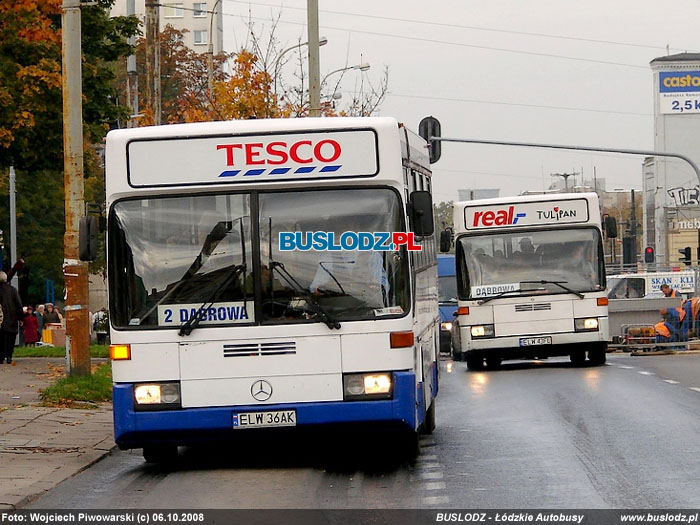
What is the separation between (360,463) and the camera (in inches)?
485

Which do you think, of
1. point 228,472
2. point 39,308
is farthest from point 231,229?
point 39,308

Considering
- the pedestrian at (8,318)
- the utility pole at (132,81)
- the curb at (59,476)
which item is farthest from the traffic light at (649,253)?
the curb at (59,476)

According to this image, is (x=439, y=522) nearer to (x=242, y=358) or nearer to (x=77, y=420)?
(x=242, y=358)

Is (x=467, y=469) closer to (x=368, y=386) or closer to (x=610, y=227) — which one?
(x=368, y=386)

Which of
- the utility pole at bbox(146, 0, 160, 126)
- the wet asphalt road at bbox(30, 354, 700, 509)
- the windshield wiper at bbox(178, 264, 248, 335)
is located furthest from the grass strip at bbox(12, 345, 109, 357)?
the windshield wiper at bbox(178, 264, 248, 335)

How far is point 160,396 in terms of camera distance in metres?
11.6

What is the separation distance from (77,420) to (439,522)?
27.6 feet

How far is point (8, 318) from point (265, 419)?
15485 mm

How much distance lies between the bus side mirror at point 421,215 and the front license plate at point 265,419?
1781 mm

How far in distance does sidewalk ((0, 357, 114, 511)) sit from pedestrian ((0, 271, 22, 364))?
5.03 meters

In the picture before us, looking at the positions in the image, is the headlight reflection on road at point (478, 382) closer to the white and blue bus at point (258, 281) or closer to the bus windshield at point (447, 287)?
the white and blue bus at point (258, 281)

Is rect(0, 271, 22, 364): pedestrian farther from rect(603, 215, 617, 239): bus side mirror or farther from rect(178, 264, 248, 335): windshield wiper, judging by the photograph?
rect(178, 264, 248, 335): windshield wiper

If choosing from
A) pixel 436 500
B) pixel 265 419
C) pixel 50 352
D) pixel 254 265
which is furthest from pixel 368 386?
pixel 50 352

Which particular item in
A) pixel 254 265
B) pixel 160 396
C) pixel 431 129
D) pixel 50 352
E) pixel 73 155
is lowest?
pixel 50 352
